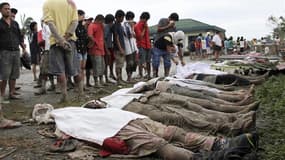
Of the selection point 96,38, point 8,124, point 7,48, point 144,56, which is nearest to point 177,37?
point 144,56

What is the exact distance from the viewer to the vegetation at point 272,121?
4.06 metres

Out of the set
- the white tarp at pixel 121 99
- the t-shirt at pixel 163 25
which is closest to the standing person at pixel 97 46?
the t-shirt at pixel 163 25

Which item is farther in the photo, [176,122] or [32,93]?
[32,93]

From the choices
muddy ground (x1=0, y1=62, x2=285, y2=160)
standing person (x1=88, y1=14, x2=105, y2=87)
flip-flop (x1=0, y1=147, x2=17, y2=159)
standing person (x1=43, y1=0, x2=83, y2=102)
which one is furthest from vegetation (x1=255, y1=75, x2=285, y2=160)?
standing person (x1=88, y1=14, x2=105, y2=87)

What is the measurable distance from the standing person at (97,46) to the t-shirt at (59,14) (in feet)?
7.63

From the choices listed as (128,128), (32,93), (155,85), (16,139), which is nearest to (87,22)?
(32,93)

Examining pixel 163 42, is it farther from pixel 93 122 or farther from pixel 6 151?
pixel 6 151

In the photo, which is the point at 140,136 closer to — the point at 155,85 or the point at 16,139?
the point at 16,139

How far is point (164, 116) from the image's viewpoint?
4918mm

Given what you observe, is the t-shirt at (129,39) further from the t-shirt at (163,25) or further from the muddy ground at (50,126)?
the muddy ground at (50,126)

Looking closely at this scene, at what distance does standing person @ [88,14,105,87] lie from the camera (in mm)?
9648

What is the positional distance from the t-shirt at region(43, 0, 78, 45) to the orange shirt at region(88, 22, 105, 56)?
2328 mm

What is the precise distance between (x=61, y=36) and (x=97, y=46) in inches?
106

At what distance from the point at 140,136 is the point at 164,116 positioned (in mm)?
780
